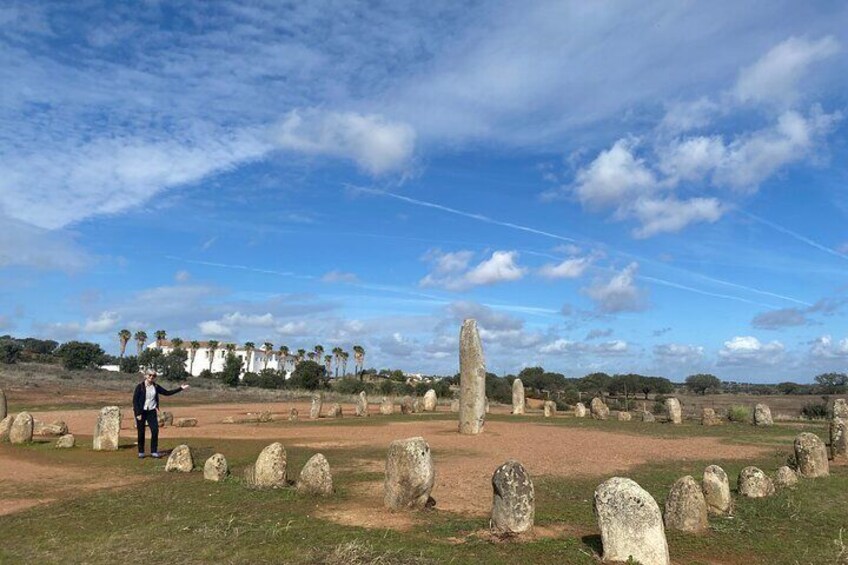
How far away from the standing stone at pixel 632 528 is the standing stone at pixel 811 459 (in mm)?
8416

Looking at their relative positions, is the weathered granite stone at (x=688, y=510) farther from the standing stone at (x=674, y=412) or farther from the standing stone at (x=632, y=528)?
the standing stone at (x=674, y=412)

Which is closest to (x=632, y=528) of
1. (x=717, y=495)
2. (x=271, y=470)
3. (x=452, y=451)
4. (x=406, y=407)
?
(x=717, y=495)

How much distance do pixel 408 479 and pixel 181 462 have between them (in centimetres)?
644

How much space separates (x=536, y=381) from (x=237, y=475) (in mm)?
65650

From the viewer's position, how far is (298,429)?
25188 millimetres

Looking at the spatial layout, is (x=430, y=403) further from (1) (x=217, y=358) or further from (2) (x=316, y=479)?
(1) (x=217, y=358)

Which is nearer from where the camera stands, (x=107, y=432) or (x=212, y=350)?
(x=107, y=432)

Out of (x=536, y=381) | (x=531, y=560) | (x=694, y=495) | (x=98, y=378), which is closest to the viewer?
(x=531, y=560)

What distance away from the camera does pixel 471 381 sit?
23.5m

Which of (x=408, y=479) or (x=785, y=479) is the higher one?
(x=408, y=479)

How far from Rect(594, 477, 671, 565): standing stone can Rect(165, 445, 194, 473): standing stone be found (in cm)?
987

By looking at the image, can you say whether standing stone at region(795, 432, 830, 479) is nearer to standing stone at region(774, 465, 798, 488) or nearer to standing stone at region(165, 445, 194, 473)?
standing stone at region(774, 465, 798, 488)

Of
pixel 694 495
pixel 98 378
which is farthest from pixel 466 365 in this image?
pixel 98 378

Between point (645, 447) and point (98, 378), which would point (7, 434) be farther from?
point (98, 378)
